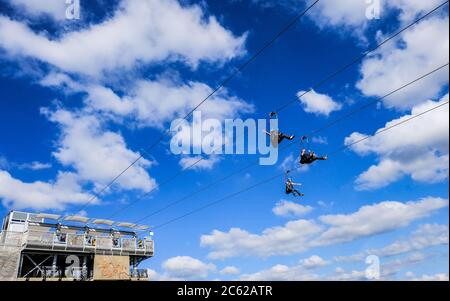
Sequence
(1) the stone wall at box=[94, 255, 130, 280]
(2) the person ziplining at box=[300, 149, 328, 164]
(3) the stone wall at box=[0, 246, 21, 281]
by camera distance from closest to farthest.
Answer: (2) the person ziplining at box=[300, 149, 328, 164] → (3) the stone wall at box=[0, 246, 21, 281] → (1) the stone wall at box=[94, 255, 130, 280]

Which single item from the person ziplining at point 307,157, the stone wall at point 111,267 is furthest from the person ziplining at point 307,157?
the stone wall at point 111,267

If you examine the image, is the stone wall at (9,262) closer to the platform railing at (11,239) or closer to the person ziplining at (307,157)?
the platform railing at (11,239)

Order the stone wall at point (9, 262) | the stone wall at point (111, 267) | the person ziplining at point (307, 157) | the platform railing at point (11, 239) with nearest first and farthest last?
the person ziplining at point (307, 157)
the stone wall at point (9, 262)
the platform railing at point (11, 239)
the stone wall at point (111, 267)

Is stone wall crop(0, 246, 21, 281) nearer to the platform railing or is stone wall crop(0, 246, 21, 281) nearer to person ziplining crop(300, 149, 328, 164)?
the platform railing

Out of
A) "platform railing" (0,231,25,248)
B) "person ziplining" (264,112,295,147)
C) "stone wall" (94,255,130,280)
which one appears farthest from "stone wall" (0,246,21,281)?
"person ziplining" (264,112,295,147)

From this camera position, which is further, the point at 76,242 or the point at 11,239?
the point at 76,242

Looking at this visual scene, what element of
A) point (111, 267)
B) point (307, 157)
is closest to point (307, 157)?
point (307, 157)

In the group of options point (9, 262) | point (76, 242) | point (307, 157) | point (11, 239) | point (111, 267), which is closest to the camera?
point (307, 157)

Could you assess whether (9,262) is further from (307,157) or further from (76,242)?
(307,157)

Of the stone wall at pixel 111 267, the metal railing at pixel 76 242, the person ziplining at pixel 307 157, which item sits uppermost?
the person ziplining at pixel 307 157
